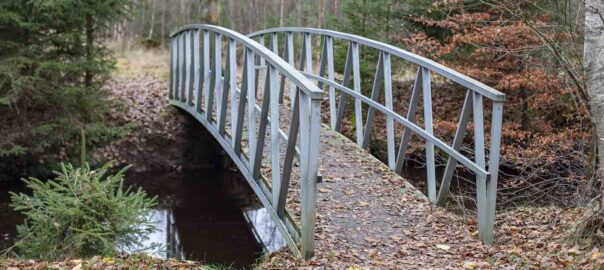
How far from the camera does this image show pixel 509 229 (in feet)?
18.7

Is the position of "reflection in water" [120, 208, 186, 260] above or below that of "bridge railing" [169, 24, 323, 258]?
below

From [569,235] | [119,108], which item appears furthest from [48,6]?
[569,235]

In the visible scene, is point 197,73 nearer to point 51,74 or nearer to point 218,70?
point 218,70

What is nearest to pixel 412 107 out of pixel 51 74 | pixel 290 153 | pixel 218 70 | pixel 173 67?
pixel 290 153

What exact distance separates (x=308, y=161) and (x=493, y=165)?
1.58 meters

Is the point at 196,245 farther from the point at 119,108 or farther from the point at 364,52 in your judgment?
the point at 364,52

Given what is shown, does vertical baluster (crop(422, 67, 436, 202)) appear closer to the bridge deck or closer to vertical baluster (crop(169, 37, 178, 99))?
the bridge deck

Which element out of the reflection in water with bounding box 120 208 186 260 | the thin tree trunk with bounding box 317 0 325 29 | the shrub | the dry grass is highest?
the thin tree trunk with bounding box 317 0 325 29

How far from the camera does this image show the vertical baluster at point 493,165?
506 cm

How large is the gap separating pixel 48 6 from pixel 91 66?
143 centimetres

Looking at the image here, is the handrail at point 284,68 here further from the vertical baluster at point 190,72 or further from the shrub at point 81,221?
the vertical baluster at point 190,72

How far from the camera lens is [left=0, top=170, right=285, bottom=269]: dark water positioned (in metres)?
8.98

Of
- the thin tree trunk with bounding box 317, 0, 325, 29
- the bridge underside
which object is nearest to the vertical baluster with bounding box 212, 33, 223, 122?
the bridge underside

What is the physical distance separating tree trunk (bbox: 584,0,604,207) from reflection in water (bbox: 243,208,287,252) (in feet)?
17.2
